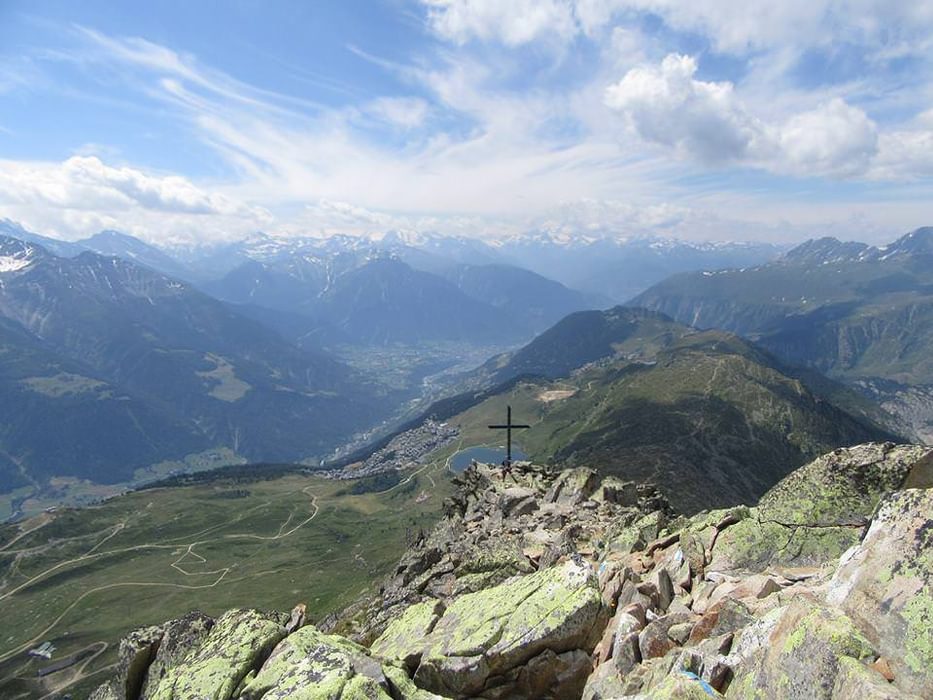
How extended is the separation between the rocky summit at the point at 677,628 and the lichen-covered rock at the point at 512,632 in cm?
7

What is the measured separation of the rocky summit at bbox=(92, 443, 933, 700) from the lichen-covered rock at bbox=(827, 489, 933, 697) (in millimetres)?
41

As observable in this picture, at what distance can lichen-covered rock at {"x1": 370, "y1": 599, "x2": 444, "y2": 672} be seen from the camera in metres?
22.6

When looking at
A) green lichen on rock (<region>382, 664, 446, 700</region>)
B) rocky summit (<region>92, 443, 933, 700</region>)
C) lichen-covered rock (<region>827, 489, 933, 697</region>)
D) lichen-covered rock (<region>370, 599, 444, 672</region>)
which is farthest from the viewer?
lichen-covered rock (<region>370, 599, 444, 672</region>)

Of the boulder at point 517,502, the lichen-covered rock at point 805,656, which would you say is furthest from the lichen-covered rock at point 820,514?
the boulder at point 517,502

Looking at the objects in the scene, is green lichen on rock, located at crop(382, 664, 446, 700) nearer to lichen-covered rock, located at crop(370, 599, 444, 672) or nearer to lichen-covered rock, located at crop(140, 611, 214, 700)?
lichen-covered rock, located at crop(370, 599, 444, 672)

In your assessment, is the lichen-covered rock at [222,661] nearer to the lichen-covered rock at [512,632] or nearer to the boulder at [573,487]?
the lichen-covered rock at [512,632]

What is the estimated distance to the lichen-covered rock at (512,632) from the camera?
20.8 meters

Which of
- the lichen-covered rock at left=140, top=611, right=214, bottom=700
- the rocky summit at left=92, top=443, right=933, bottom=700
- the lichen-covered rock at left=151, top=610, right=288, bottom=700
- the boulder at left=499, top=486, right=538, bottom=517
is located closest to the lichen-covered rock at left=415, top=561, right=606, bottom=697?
the rocky summit at left=92, top=443, right=933, bottom=700

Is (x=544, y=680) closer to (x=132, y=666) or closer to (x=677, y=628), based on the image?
(x=677, y=628)

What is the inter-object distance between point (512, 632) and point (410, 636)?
606 cm

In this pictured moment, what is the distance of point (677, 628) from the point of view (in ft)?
65.7

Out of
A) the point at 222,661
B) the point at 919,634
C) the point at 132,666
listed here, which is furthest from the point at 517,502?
the point at 919,634

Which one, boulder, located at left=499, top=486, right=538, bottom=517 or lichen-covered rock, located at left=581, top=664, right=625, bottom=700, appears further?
boulder, located at left=499, top=486, right=538, bottom=517

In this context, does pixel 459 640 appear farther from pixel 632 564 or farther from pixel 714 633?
pixel 632 564
